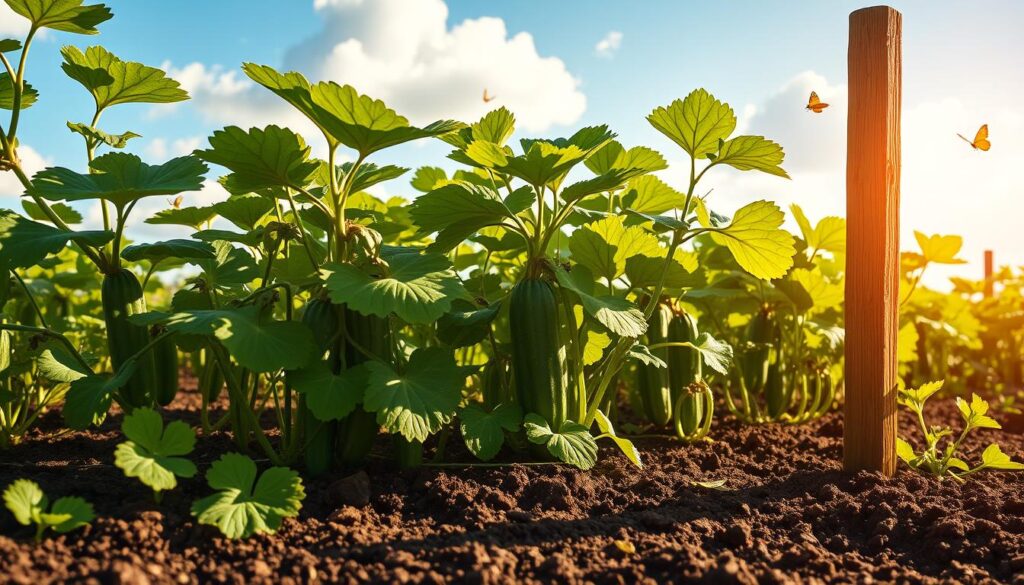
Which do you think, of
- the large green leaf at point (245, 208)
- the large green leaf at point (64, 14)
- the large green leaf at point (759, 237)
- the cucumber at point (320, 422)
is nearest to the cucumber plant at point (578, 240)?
the large green leaf at point (759, 237)

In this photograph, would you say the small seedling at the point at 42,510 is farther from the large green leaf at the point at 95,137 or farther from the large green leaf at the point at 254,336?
the large green leaf at the point at 95,137

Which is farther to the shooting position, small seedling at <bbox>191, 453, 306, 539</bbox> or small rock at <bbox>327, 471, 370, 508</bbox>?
small rock at <bbox>327, 471, 370, 508</bbox>

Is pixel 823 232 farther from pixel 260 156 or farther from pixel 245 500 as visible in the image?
pixel 245 500

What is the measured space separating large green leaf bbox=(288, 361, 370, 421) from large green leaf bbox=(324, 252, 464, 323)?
245 mm

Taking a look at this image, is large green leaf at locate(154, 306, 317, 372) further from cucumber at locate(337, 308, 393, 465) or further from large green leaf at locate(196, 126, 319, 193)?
large green leaf at locate(196, 126, 319, 193)

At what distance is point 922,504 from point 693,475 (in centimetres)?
74

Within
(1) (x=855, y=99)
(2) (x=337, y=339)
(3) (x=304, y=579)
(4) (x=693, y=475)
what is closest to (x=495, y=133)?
(2) (x=337, y=339)

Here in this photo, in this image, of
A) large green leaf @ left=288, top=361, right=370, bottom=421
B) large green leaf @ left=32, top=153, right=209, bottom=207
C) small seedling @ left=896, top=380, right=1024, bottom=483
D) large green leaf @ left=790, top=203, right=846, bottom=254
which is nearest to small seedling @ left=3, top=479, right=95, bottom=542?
large green leaf @ left=288, top=361, right=370, bottom=421

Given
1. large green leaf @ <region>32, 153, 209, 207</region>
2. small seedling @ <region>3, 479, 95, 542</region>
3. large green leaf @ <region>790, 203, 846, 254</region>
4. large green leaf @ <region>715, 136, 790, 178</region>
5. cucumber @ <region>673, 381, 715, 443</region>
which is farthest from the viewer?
large green leaf @ <region>790, 203, 846, 254</region>

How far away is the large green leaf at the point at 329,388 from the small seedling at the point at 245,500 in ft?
0.68

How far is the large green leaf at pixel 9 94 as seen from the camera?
2621 mm

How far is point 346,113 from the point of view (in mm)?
2109

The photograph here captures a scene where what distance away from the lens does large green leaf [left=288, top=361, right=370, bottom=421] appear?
2166mm

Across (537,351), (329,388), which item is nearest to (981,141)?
(537,351)
